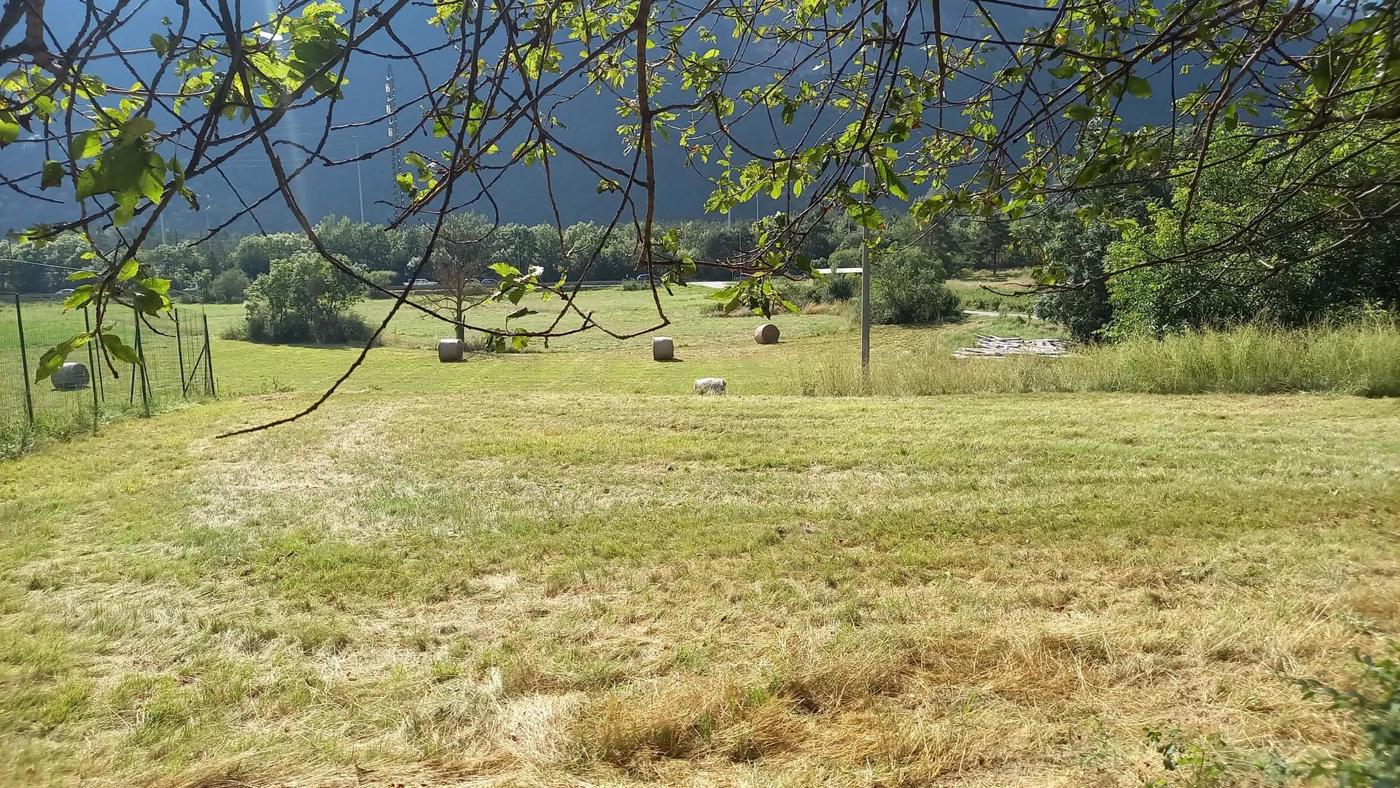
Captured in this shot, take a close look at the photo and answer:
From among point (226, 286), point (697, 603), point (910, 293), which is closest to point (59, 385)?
point (697, 603)

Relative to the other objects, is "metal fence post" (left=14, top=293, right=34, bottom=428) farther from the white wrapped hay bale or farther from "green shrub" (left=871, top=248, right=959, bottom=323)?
"green shrub" (left=871, top=248, right=959, bottom=323)

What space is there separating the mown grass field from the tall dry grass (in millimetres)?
1946

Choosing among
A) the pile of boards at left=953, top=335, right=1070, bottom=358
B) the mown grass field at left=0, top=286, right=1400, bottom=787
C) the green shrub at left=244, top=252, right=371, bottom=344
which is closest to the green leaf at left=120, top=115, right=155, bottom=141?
the mown grass field at left=0, top=286, right=1400, bottom=787

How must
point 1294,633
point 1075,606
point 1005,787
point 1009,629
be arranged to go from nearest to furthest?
point 1005,787 → point 1294,633 → point 1009,629 → point 1075,606

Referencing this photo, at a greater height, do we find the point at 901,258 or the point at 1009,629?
the point at 901,258

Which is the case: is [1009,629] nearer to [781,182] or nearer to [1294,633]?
[1294,633]

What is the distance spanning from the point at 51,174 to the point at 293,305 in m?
31.0

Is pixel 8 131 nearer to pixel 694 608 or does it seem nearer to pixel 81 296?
pixel 81 296

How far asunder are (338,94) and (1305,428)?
348 inches

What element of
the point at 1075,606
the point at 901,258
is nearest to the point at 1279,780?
the point at 1075,606

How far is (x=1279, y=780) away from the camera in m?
2.24

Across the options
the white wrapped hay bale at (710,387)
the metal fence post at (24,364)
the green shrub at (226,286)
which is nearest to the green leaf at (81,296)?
the metal fence post at (24,364)

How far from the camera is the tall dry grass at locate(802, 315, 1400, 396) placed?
10031 mm

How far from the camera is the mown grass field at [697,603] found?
2842mm
